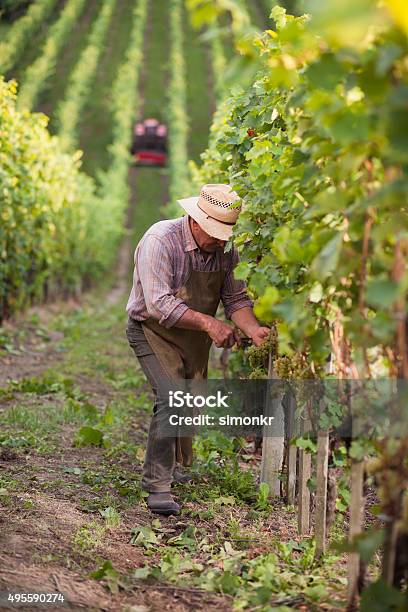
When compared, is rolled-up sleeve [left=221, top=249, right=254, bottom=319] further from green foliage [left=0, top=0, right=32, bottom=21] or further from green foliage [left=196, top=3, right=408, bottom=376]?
green foliage [left=0, top=0, right=32, bottom=21]

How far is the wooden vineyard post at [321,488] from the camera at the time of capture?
158 inches

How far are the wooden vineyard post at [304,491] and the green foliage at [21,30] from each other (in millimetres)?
49360

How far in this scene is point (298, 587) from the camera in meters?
3.81

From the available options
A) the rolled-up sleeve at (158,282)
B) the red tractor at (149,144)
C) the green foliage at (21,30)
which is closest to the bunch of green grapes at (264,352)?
the rolled-up sleeve at (158,282)

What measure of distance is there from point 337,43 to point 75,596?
2.39 metres

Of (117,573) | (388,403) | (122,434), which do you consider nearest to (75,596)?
(117,573)

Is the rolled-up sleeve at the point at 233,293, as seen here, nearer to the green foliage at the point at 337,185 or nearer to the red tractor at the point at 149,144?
the green foliage at the point at 337,185

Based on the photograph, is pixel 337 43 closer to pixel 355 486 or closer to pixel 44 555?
pixel 355 486

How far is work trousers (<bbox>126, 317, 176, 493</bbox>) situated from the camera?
5.18 metres

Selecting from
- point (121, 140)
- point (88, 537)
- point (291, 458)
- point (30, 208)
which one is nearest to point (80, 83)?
point (121, 140)

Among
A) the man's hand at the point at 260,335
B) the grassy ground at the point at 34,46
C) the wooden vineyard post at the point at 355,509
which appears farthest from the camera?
the grassy ground at the point at 34,46

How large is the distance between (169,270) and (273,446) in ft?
3.85

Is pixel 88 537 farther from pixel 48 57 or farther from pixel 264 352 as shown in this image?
pixel 48 57

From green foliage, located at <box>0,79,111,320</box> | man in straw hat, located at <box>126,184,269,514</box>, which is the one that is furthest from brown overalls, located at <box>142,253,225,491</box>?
green foliage, located at <box>0,79,111,320</box>
